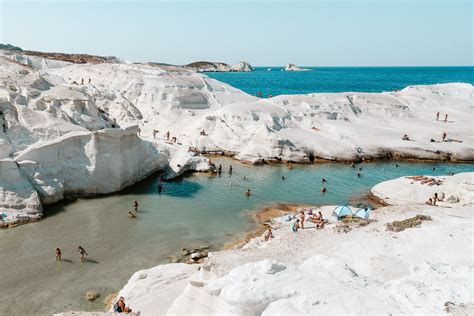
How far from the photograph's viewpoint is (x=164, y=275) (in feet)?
63.9

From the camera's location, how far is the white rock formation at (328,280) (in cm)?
1188

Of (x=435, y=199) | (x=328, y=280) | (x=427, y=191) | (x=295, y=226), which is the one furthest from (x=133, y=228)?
(x=427, y=191)

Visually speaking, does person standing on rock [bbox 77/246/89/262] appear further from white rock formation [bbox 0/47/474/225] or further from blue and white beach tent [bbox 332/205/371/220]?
blue and white beach tent [bbox 332/205/371/220]

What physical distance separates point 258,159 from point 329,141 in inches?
417

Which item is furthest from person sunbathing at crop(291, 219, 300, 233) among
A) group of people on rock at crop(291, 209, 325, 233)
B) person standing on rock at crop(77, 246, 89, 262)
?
person standing on rock at crop(77, 246, 89, 262)

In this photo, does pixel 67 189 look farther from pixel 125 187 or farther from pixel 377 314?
pixel 377 314

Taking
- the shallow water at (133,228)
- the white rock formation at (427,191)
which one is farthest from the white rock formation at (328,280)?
the white rock formation at (427,191)

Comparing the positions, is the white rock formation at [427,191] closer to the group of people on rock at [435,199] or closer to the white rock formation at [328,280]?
the group of people on rock at [435,199]

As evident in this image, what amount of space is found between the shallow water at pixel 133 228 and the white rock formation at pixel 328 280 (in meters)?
4.00

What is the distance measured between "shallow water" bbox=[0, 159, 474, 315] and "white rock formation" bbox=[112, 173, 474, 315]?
4.00 metres

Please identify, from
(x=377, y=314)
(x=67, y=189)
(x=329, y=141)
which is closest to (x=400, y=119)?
(x=329, y=141)

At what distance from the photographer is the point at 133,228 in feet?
90.4

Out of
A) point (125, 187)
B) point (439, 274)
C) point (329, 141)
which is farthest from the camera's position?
point (329, 141)

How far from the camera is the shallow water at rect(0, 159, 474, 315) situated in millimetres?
20469
